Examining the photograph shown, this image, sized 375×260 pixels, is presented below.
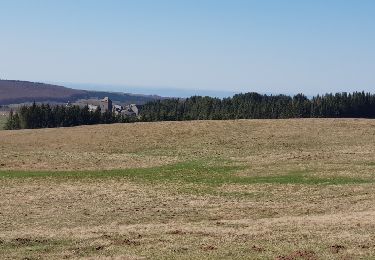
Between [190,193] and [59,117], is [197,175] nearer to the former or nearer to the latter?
[190,193]

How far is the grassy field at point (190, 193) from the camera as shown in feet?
70.1

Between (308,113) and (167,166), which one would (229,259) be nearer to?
(167,166)

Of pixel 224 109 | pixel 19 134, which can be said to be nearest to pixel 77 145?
pixel 19 134

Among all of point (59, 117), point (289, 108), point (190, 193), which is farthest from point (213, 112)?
point (190, 193)

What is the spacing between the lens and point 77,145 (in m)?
70.3

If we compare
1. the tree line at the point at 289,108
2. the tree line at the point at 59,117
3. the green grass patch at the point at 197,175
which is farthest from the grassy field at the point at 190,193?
the tree line at the point at 289,108

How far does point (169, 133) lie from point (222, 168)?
2608cm

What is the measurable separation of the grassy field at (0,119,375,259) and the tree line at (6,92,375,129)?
59561 millimetres

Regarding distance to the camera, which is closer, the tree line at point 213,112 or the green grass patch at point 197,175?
the green grass patch at point 197,175

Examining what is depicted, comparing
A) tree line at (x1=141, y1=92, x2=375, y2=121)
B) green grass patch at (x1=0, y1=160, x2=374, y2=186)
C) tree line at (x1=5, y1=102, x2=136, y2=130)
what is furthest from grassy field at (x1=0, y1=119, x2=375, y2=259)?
tree line at (x1=141, y1=92, x2=375, y2=121)

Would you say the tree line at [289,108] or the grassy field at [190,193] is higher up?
the tree line at [289,108]

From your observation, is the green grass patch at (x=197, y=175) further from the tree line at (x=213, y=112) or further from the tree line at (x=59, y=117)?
the tree line at (x=59, y=117)

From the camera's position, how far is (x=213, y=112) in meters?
157

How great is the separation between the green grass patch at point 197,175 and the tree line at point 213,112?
270 ft
